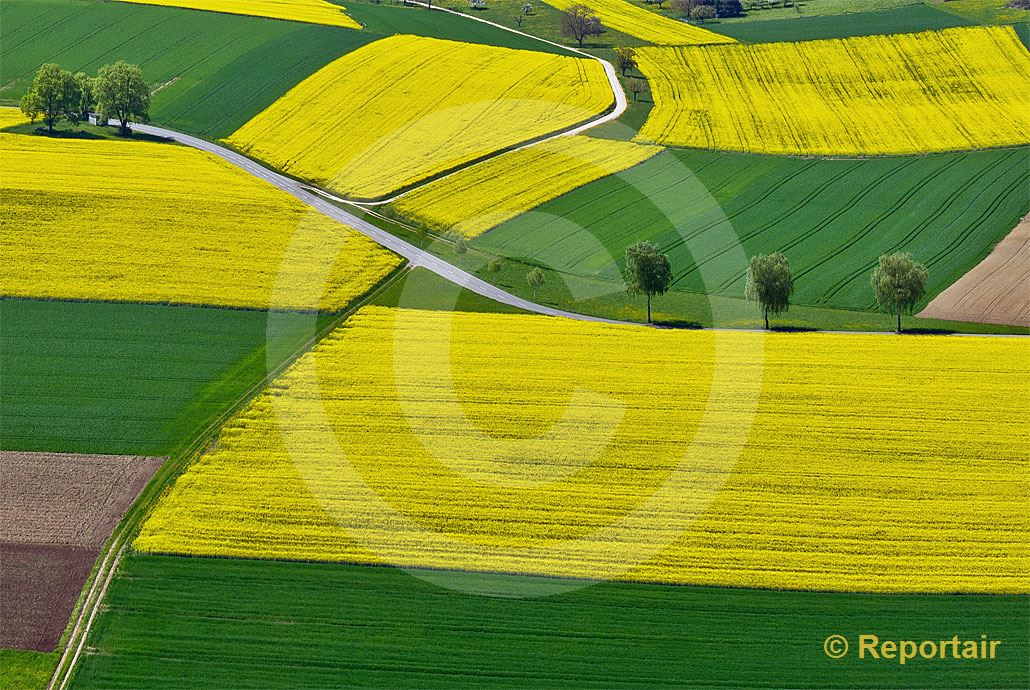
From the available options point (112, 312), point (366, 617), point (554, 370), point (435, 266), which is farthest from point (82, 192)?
point (366, 617)

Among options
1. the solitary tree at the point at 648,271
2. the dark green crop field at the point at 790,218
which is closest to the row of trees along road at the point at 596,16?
the dark green crop field at the point at 790,218

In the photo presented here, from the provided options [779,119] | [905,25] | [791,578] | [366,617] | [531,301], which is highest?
Result: [905,25]

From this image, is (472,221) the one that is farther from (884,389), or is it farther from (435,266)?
(884,389)

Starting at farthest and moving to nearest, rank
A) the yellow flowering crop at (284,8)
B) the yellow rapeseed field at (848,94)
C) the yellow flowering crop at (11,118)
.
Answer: the yellow flowering crop at (284,8)
the yellow rapeseed field at (848,94)
the yellow flowering crop at (11,118)

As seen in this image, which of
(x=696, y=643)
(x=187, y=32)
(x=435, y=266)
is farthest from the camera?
(x=187, y=32)

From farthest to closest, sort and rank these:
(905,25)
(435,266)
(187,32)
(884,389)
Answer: (905,25) < (187,32) < (435,266) < (884,389)

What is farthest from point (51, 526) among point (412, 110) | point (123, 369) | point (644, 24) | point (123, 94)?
point (644, 24)

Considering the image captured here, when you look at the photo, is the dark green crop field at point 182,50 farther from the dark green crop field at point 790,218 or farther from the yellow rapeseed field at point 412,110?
the dark green crop field at point 790,218
